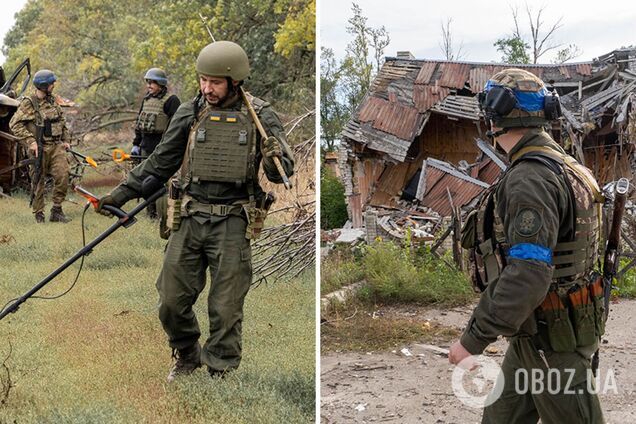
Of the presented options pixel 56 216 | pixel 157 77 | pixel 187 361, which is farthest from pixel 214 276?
pixel 56 216

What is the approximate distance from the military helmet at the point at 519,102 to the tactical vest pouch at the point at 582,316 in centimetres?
71

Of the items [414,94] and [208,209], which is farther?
[414,94]

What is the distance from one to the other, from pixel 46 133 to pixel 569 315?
973cm

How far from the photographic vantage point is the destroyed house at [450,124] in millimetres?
14492

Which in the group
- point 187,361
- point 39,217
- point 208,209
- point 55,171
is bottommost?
point 39,217

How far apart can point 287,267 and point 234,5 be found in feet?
24.1

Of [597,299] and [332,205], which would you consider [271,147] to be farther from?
[332,205]

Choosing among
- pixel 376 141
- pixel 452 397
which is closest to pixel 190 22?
pixel 376 141

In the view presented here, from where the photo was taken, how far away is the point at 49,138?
11641 millimetres

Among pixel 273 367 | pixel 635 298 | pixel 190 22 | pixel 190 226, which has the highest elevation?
pixel 190 22

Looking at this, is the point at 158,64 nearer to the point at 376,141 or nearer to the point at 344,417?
the point at 376,141

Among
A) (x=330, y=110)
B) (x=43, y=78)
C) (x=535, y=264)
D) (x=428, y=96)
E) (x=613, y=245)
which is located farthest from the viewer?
(x=330, y=110)

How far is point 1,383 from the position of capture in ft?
15.4

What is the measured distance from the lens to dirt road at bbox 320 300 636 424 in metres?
5.57
